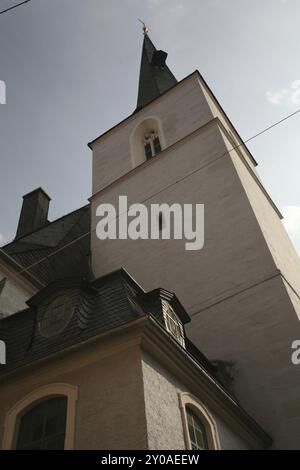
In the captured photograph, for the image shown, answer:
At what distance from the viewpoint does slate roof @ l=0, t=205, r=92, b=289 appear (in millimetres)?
11500

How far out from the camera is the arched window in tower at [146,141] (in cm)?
1748

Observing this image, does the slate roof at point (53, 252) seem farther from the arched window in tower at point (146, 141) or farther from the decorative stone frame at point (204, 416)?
the decorative stone frame at point (204, 416)

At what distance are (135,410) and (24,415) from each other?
172cm

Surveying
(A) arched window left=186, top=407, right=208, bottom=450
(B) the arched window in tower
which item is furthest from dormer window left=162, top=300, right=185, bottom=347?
(B) the arched window in tower

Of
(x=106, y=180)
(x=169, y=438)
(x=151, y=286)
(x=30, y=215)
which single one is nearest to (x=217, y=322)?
(x=151, y=286)

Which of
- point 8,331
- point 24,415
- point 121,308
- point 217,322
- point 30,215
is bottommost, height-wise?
point 24,415

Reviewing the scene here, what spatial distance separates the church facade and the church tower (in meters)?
0.03

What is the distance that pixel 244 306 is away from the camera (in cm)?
991

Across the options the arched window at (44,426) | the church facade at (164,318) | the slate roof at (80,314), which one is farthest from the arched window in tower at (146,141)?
the arched window at (44,426)

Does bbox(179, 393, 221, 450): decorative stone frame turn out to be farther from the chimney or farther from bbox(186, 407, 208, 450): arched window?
the chimney

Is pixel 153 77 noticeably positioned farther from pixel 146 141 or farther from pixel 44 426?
pixel 44 426

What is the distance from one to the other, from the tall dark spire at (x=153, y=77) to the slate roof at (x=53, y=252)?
6817 millimetres
